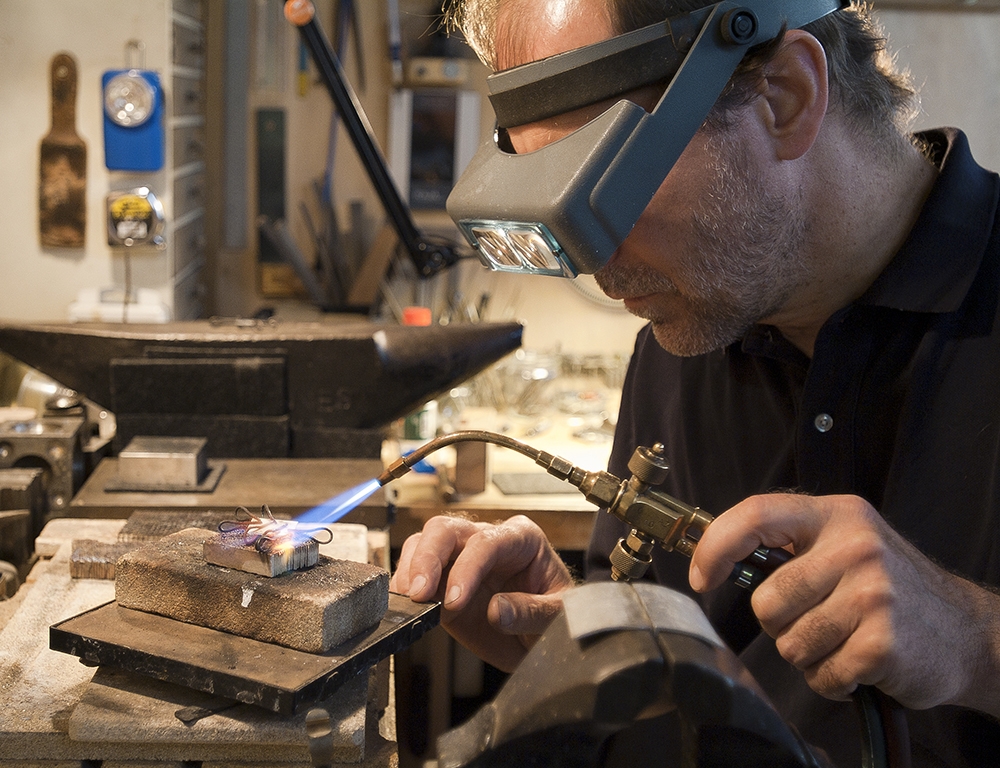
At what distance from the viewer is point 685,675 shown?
0.70m

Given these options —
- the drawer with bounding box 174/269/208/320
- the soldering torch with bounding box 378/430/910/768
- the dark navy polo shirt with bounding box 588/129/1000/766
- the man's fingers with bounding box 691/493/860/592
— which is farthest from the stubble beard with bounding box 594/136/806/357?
the drawer with bounding box 174/269/208/320

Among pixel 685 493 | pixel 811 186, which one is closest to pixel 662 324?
pixel 811 186

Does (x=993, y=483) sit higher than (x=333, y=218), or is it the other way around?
(x=333, y=218)

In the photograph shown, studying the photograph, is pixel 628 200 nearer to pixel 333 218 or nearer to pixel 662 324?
pixel 662 324

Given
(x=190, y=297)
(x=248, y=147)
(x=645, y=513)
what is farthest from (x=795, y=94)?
(x=248, y=147)

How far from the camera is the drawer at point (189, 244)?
3244 millimetres

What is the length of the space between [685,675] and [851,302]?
2.85 feet

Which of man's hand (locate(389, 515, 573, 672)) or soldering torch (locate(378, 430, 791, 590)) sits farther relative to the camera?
man's hand (locate(389, 515, 573, 672))

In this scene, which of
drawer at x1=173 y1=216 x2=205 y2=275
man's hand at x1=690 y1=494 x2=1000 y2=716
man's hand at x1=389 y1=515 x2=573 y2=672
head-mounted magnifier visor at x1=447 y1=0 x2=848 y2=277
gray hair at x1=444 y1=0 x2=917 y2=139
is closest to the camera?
man's hand at x1=690 y1=494 x2=1000 y2=716

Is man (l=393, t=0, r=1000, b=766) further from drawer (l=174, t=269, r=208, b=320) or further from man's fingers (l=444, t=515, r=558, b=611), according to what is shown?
drawer (l=174, t=269, r=208, b=320)

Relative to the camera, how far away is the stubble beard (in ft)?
4.07

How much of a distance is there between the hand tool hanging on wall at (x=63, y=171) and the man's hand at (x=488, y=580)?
2.17 meters

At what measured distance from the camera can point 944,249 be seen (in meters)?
1.36

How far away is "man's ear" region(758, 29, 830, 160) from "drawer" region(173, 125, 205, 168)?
2.41 m
